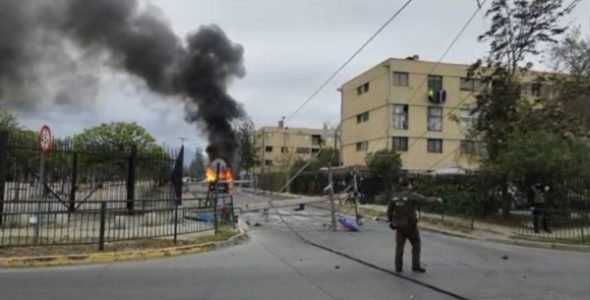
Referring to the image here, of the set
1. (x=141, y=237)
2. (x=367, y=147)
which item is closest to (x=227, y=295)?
(x=141, y=237)

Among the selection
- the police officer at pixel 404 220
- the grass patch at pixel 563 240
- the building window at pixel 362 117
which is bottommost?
the grass patch at pixel 563 240

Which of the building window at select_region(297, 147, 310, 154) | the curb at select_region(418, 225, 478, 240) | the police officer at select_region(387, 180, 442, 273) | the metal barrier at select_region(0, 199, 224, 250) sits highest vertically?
the building window at select_region(297, 147, 310, 154)

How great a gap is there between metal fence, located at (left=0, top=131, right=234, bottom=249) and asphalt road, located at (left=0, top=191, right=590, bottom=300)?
2.70 metres

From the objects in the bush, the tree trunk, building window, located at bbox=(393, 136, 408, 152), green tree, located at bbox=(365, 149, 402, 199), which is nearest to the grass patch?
the tree trunk

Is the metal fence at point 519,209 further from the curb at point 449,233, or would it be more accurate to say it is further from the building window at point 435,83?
the building window at point 435,83

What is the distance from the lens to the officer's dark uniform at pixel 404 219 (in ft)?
34.2

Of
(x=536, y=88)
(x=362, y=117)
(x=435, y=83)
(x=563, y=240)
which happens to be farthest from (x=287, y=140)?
(x=563, y=240)

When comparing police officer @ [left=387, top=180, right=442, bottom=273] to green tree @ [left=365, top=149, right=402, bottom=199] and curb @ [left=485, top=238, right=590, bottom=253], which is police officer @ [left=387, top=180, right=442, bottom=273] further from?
green tree @ [left=365, top=149, right=402, bottom=199]

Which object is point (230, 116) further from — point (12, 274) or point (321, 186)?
point (12, 274)

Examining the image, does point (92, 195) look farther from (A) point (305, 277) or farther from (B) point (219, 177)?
(A) point (305, 277)

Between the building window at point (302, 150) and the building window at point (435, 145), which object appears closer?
the building window at point (435, 145)

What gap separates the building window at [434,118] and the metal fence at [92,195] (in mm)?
32634

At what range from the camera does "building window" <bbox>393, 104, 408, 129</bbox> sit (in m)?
50.7

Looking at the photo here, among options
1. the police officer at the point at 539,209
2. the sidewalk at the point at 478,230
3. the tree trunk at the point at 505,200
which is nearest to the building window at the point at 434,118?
the sidewalk at the point at 478,230
